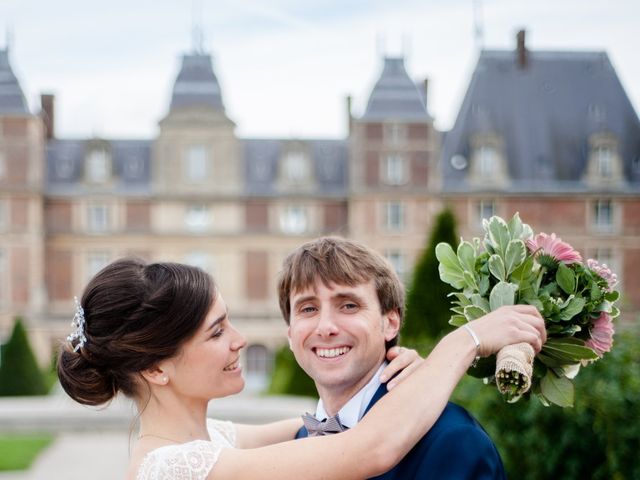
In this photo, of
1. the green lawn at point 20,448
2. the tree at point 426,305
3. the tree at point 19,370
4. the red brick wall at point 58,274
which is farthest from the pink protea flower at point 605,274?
the red brick wall at point 58,274

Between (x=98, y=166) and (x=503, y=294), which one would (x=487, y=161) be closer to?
(x=98, y=166)

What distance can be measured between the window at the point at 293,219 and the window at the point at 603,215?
831 centimetres

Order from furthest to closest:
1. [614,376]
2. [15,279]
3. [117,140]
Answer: [117,140]
[15,279]
[614,376]

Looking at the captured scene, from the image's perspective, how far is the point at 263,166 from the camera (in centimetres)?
2559

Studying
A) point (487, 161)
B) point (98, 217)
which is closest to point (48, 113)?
point (98, 217)

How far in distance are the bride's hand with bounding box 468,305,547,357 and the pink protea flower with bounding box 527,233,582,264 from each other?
171 mm

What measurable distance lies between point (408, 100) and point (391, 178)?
7.27ft

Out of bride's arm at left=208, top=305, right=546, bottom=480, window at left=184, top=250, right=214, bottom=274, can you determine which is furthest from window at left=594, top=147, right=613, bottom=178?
bride's arm at left=208, top=305, right=546, bottom=480

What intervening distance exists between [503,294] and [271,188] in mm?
23489

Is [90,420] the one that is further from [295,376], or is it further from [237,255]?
[237,255]

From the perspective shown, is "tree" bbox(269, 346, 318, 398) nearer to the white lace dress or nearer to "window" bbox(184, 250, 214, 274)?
"window" bbox(184, 250, 214, 274)

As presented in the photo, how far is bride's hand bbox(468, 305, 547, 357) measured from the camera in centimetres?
183

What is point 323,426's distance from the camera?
2.03m

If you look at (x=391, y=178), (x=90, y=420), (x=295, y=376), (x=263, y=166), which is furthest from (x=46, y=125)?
(x=90, y=420)
